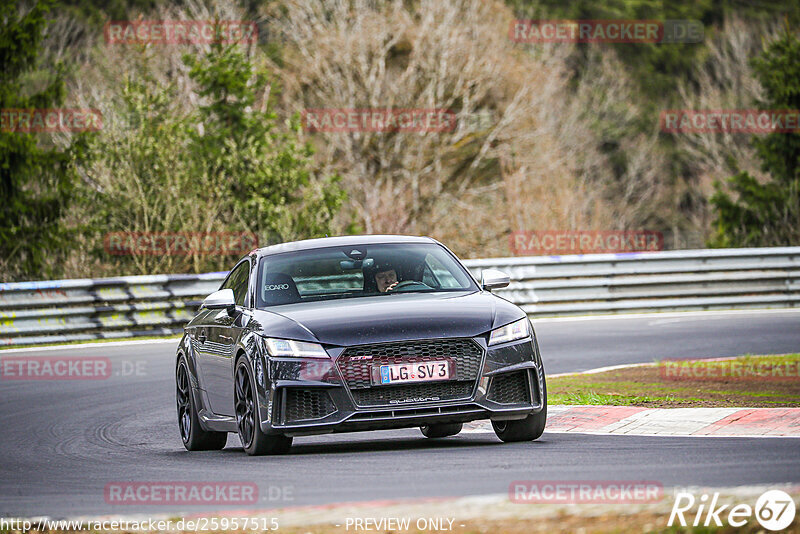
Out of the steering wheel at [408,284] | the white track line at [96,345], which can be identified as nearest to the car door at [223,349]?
the steering wheel at [408,284]

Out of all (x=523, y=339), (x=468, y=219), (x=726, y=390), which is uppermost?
(x=523, y=339)

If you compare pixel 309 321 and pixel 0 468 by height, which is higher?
pixel 309 321

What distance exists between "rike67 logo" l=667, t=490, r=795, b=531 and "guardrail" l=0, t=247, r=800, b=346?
16.9 m

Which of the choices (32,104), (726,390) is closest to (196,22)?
(32,104)

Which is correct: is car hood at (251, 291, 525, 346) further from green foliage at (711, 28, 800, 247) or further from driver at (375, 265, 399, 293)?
green foliage at (711, 28, 800, 247)

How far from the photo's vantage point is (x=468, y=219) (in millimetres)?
44969

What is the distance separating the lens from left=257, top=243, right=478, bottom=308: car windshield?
10.4 metres

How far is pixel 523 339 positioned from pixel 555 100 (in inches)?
1954

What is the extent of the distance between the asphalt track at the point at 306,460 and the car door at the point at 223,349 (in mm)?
431

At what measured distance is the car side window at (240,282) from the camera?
35.8 ft

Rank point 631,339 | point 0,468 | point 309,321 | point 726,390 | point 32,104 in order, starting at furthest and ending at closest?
1. point 32,104
2. point 631,339
3. point 726,390
4. point 0,468
5. point 309,321

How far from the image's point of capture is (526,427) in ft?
32.2

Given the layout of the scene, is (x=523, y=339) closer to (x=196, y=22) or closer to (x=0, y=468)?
(x=0, y=468)

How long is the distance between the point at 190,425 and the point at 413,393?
2828mm
